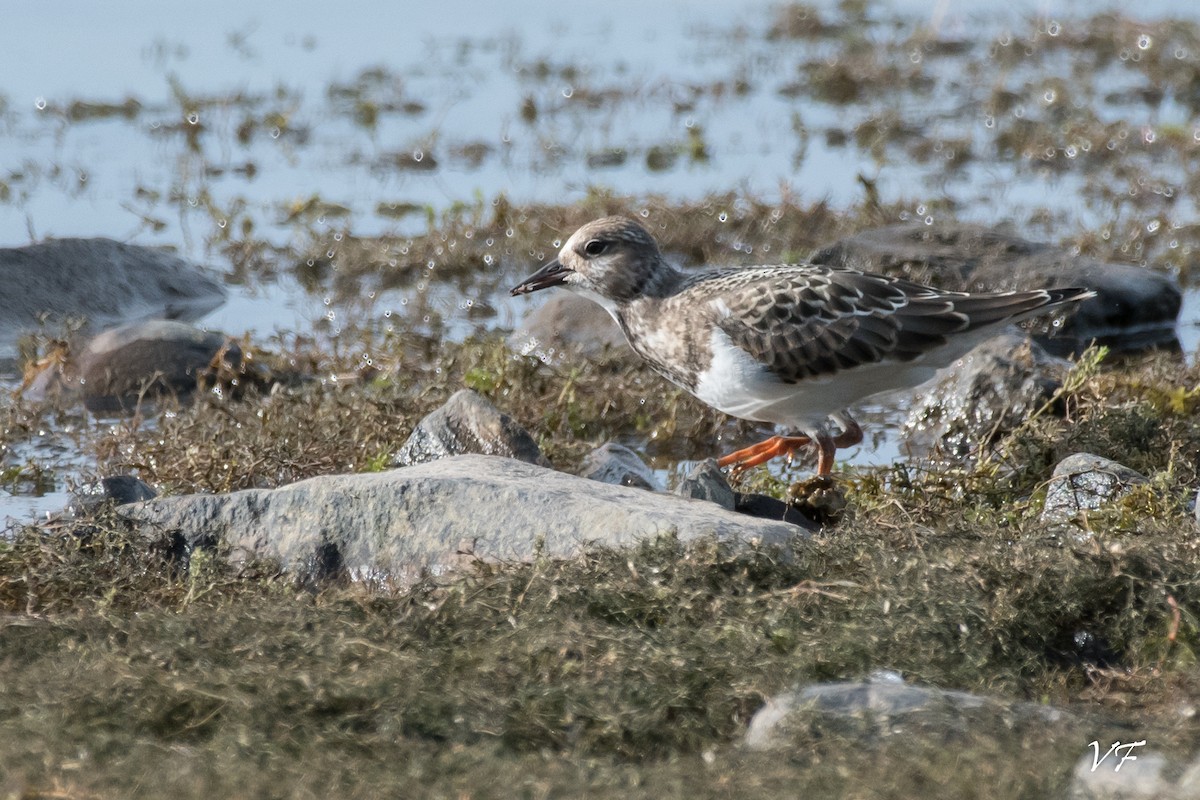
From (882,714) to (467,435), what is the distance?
3528 mm

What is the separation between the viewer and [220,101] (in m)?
15.0

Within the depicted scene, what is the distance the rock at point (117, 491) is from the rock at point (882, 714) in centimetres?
319

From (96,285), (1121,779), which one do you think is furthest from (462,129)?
(1121,779)

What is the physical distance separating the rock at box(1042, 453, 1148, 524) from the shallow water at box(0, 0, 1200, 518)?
3560 millimetres

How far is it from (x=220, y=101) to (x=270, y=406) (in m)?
7.44

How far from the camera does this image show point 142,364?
916 cm

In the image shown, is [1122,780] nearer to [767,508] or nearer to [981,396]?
[767,508]

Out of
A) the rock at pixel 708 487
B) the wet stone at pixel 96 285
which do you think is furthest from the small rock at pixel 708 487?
the wet stone at pixel 96 285

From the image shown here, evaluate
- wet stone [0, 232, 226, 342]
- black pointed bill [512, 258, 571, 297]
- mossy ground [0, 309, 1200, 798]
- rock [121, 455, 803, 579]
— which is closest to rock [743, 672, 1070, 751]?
mossy ground [0, 309, 1200, 798]

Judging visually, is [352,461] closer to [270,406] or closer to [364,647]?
[270,406]

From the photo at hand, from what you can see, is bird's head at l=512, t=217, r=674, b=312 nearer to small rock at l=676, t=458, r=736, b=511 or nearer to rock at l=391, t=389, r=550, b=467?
rock at l=391, t=389, r=550, b=467

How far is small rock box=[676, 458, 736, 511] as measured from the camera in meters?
6.51

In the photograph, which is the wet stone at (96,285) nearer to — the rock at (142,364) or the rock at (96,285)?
the rock at (96,285)

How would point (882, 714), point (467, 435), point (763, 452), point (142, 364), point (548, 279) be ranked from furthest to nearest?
point (142, 364) → point (548, 279) → point (763, 452) → point (467, 435) → point (882, 714)
